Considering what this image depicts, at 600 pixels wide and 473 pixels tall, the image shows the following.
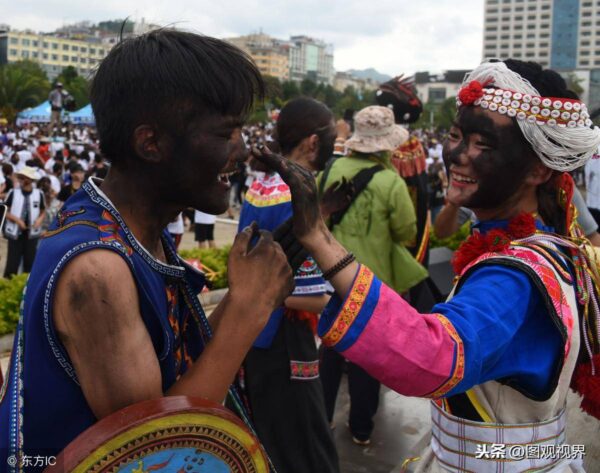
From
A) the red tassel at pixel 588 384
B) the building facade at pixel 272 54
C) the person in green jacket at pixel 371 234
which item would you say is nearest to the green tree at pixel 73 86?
the person in green jacket at pixel 371 234

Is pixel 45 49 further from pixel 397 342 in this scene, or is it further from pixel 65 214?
pixel 397 342

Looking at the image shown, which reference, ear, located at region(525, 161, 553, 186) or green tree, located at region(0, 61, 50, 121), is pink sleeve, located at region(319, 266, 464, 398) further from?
green tree, located at region(0, 61, 50, 121)

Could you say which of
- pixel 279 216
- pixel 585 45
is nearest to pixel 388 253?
pixel 279 216

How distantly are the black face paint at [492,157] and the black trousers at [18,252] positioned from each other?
741 centimetres

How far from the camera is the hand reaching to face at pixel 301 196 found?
159cm

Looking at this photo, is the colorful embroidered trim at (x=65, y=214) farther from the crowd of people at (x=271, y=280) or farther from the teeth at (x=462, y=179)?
the teeth at (x=462, y=179)

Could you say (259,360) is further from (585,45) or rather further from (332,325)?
(585,45)

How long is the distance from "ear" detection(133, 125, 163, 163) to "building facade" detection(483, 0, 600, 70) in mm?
165581

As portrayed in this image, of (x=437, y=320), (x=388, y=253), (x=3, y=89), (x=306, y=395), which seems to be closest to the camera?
(x=437, y=320)

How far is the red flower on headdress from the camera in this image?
6.48 feet

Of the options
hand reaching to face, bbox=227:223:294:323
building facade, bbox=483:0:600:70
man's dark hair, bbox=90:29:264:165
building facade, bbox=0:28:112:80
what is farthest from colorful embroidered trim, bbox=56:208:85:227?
building facade, bbox=483:0:600:70

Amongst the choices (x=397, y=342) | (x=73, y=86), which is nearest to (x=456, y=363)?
(x=397, y=342)

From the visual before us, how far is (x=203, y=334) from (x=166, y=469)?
54cm

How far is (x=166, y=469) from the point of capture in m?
1.26
